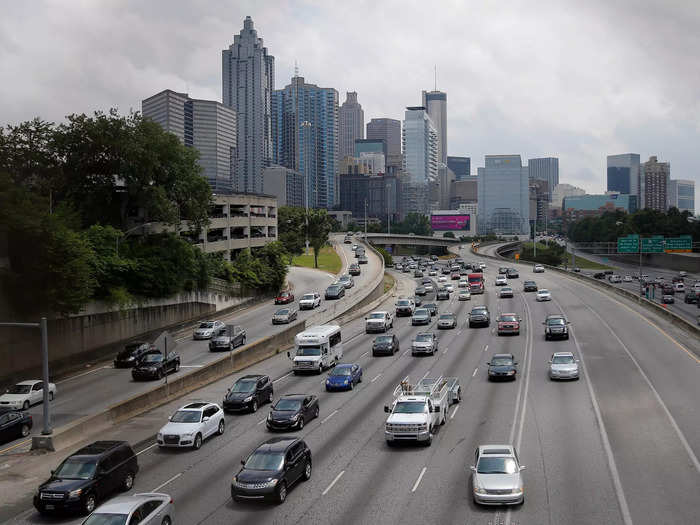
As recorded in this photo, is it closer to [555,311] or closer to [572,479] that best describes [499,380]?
[572,479]

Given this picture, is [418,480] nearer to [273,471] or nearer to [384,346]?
[273,471]

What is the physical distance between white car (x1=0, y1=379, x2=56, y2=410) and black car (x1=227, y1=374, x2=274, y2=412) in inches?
414

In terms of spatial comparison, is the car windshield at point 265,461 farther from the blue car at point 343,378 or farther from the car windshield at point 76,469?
the blue car at point 343,378

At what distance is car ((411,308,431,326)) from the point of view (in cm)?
6462

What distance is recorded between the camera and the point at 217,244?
3487 inches

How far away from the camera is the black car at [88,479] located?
20562mm

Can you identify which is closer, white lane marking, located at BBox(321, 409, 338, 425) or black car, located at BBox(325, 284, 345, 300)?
white lane marking, located at BBox(321, 409, 338, 425)

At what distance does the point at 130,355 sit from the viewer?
4962 centimetres

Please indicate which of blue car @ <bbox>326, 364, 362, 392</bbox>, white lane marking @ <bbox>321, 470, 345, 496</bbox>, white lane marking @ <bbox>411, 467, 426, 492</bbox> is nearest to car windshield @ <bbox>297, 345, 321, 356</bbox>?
blue car @ <bbox>326, 364, 362, 392</bbox>

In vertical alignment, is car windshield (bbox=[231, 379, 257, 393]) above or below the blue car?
above

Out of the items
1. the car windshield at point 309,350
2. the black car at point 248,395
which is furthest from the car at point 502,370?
the black car at point 248,395

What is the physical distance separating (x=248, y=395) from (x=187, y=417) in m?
5.57

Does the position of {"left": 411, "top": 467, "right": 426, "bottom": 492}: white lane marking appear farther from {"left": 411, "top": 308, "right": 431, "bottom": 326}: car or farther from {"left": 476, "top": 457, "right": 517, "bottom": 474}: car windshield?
{"left": 411, "top": 308, "right": 431, "bottom": 326}: car

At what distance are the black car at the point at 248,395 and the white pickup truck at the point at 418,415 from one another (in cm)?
762
